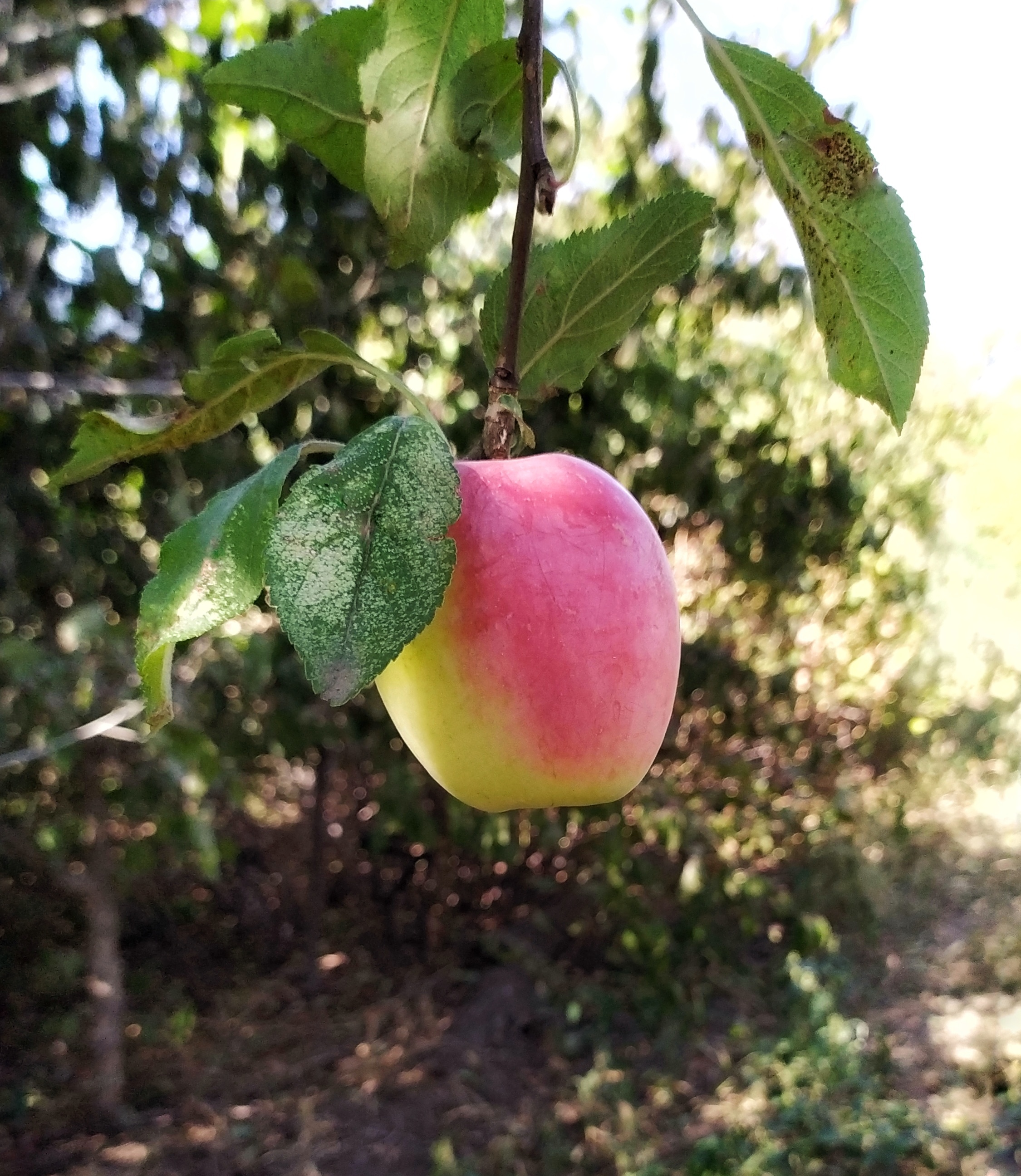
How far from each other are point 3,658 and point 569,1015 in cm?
151

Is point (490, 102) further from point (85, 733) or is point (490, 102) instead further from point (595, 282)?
point (85, 733)

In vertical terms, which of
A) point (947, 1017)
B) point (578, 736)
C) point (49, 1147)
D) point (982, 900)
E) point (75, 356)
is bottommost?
point (49, 1147)

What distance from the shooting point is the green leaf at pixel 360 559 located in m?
0.29

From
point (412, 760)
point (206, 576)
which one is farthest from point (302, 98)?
point (412, 760)

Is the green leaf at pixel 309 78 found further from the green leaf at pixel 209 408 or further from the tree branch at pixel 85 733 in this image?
the tree branch at pixel 85 733

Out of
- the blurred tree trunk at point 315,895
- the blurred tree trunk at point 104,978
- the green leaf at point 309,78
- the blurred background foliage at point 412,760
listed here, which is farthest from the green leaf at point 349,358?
the blurred tree trunk at point 315,895

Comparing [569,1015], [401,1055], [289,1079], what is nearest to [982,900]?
[569,1015]

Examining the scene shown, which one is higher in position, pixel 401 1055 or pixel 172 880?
pixel 172 880

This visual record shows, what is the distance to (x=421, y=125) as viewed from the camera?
0.46m

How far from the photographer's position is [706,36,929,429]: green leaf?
1.28 feet

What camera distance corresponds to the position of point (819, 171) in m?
0.40

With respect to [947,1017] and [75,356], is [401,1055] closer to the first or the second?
[947,1017]

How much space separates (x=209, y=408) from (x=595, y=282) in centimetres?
20

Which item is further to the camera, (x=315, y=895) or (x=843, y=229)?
(x=315, y=895)
